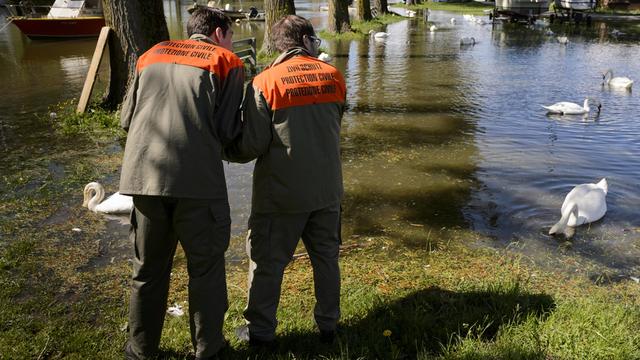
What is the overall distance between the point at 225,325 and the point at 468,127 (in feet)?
22.5

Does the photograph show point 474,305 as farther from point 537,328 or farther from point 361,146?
point 361,146

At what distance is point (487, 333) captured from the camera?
375cm

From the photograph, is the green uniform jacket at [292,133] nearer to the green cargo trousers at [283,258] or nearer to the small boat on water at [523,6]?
the green cargo trousers at [283,258]

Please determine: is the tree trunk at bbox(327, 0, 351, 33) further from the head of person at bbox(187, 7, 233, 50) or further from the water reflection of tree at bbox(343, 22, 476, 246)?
the head of person at bbox(187, 7, 233, 50)

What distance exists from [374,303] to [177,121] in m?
2.00

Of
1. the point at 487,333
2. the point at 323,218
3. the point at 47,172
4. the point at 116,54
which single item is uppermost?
the point at 116,54

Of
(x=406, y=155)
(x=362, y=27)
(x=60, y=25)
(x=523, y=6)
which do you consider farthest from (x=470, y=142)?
(x=523, y=6)

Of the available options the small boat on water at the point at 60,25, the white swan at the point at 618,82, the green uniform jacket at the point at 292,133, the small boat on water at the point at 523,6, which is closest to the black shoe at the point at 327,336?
the green uniform jacket at the point at 292,133

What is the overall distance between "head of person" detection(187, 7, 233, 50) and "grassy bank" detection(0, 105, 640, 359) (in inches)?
76.7

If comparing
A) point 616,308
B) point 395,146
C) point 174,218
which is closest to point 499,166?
point 395,146

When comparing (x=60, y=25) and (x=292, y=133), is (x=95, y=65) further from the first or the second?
(x=60, y=25)

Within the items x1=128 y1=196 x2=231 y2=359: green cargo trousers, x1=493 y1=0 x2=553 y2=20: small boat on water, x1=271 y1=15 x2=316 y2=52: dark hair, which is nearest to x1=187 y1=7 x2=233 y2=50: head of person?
x1=271 y1=15 x2=316 y2=52: dark hair

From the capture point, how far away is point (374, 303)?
4.03 metres

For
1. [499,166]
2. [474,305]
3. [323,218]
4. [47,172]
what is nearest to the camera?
[323,218]
